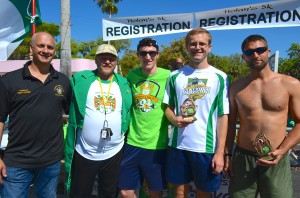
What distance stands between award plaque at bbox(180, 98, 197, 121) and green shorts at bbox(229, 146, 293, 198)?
2.11ft

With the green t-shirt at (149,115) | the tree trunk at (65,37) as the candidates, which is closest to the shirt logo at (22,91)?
the green t-shirt at (149,115)

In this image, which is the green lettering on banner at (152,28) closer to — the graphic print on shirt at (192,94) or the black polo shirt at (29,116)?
the graphic print on shirt at (192,94)

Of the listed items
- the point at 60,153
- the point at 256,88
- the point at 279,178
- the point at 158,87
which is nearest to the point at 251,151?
the point at 279,178

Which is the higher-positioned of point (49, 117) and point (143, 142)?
point (49, 117)

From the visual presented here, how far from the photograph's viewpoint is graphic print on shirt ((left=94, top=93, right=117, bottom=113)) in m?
3.30

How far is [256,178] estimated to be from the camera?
10.2 feet

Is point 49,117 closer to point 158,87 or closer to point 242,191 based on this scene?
point 158,87

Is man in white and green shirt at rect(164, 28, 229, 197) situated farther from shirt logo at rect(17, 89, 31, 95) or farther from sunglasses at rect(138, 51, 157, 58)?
shirt logo at rect(17, 89, 31, 95)

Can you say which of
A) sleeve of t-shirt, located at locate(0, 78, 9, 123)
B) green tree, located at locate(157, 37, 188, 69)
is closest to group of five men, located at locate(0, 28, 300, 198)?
sleeve of t-shirt, located at locate(0, 78, 9, 123)

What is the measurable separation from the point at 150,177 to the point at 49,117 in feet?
4.58

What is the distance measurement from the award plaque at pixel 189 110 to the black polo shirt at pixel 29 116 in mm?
1316

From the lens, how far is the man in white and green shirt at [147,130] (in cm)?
346

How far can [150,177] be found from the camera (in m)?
3.52

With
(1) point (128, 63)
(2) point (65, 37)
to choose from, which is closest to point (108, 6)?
(1) point (128, 63)
